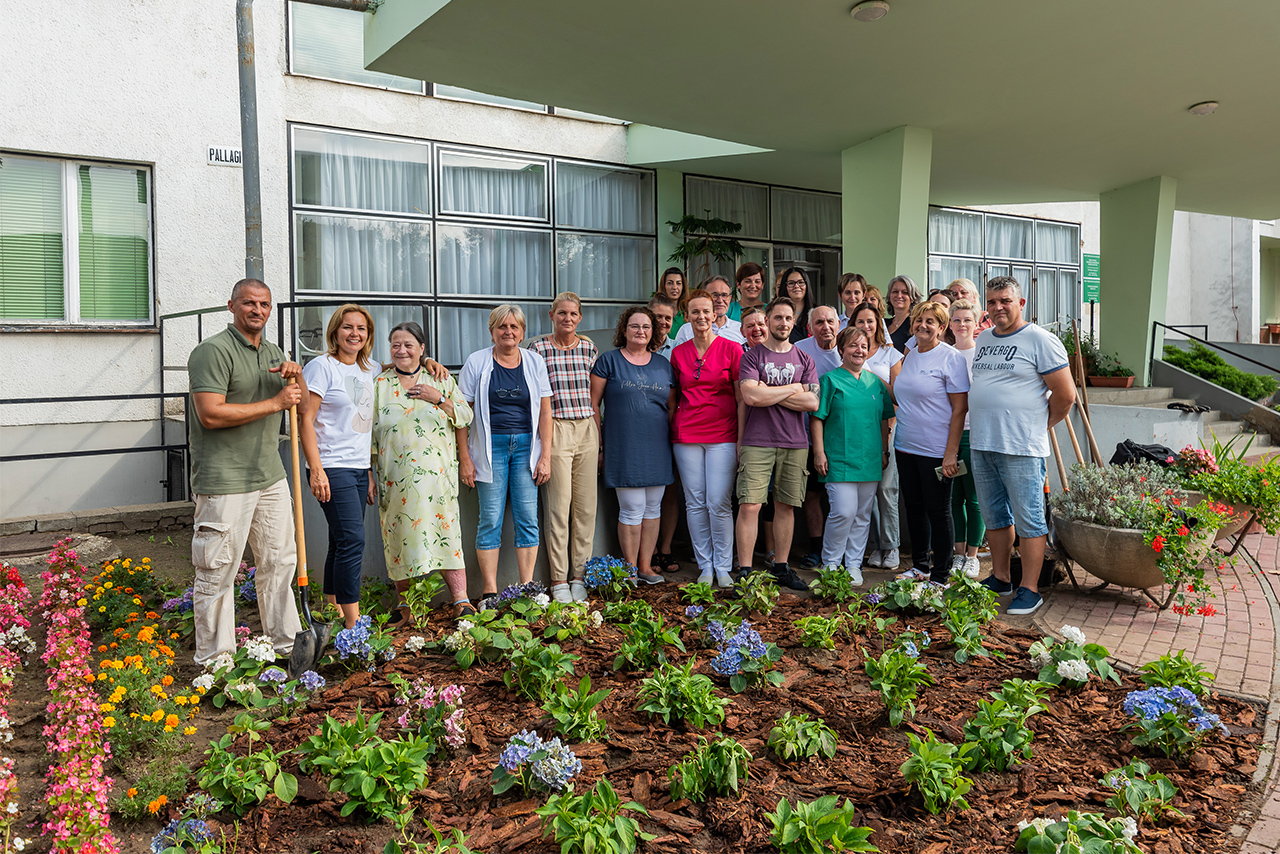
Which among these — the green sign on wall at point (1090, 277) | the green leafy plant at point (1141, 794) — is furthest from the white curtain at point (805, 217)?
the green leafy plant at point (1141, 794)

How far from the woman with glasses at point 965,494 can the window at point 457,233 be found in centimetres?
518

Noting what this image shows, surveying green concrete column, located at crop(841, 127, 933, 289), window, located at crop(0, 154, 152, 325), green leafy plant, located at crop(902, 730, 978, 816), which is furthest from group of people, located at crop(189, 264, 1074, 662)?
window, located at crop(0, 154, 152, 325)

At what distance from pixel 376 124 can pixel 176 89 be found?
83.1 inches

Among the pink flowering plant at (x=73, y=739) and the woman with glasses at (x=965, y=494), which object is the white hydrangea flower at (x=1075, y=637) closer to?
the woman with glasses at (x=965, y=494)

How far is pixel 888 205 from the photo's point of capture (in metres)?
9.48

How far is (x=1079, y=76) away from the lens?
7.65 m

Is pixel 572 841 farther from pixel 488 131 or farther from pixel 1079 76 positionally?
pixel 488 131

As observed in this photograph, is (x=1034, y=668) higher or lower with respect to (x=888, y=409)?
lower

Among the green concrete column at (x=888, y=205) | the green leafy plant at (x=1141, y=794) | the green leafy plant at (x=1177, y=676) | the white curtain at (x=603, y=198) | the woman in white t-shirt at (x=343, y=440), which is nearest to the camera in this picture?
the green leafy plant at (x=1141, y=794)

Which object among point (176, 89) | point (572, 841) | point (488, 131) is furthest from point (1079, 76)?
point (176, 89)

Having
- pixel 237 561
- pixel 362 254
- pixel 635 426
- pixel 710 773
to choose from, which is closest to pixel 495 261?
pixel 362 254

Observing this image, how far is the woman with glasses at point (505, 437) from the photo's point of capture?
5266mm

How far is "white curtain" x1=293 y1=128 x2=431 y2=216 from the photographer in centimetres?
991

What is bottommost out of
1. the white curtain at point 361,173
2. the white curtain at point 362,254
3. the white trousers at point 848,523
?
the white trousers at point 848,523
